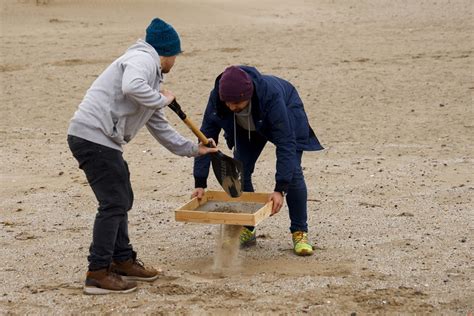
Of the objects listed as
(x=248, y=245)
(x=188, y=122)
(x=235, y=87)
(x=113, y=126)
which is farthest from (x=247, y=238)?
(x=113, y=126)

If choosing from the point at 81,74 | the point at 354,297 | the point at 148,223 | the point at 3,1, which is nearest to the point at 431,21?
the point at 81,74

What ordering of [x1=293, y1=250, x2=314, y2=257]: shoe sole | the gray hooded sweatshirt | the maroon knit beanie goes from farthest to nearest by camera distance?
1. [x1=293, y1=250, x2=314, y2=257]: shoe sole
2. the maroon knit beanie
3. the gray hooded sweatshirt

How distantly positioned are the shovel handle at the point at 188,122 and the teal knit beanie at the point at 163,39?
29 centimetres

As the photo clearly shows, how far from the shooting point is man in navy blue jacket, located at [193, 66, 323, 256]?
5398 millimetres

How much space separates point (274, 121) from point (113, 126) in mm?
1009

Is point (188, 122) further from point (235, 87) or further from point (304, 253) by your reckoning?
point (304, 253)

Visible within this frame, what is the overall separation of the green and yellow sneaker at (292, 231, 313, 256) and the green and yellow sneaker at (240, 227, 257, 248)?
11.5 inches

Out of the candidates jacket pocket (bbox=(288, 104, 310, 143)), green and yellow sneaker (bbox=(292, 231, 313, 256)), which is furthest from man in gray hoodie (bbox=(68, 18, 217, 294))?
green and yellow sneaker (bbox=(292, 231, 313, 256))

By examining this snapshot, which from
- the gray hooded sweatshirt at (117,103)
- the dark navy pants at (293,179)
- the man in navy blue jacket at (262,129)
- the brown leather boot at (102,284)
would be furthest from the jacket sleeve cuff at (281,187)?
the brown leather boot at (102,284)

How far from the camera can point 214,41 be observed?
615 inches

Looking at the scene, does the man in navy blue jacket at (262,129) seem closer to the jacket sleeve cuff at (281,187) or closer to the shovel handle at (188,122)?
the jacket sleeve cuff at (281,187)

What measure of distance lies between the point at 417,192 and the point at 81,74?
22.7 ft

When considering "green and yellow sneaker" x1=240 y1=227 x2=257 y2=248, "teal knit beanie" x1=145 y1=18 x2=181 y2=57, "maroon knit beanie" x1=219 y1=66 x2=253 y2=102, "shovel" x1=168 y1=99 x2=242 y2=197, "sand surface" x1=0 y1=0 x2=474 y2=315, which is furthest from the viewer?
"green and yellow sneaker" x1=240 y1=227 x2=257 y2=248

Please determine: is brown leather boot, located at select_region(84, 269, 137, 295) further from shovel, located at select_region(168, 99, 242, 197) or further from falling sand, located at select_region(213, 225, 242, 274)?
shovel, located at select_region(168, 99, 242, 197)
